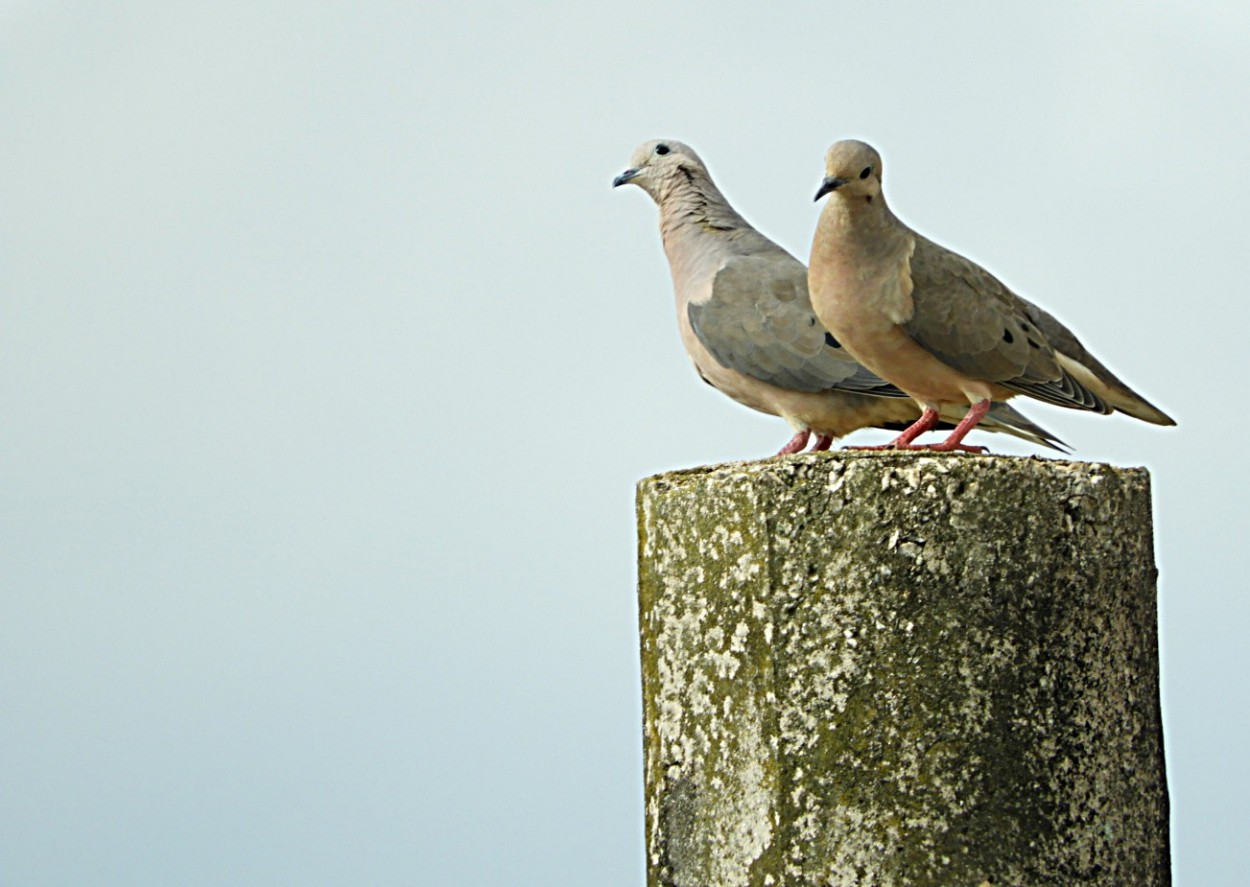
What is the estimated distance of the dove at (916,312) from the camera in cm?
577

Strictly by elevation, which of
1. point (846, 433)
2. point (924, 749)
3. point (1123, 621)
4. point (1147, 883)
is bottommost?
point (1147, 883)

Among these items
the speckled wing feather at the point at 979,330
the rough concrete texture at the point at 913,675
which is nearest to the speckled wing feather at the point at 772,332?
the speckled wing feather at the point at 979,330

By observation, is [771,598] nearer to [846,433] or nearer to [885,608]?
[885,608]

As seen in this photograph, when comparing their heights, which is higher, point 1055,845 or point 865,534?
point 865,534

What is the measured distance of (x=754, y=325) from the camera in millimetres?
7711

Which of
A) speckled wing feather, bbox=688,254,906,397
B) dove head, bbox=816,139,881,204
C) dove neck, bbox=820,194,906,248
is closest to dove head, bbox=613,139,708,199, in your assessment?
speckled wing feather, bbox=688,254,906,397

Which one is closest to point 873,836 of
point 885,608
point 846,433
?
point 885,608

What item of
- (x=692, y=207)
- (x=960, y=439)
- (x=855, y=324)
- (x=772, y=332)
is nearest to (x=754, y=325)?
(x=772, y=332)

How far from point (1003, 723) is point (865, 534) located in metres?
0.60

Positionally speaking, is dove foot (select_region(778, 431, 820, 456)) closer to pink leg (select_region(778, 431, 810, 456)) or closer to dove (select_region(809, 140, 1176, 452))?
pink leg (select_region(778, 431, 810, 456))

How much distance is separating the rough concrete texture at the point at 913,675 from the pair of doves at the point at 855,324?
0.59 m

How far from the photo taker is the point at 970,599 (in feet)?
14.4

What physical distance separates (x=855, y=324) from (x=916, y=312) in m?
0.22

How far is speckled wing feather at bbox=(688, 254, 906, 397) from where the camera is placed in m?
7.55
